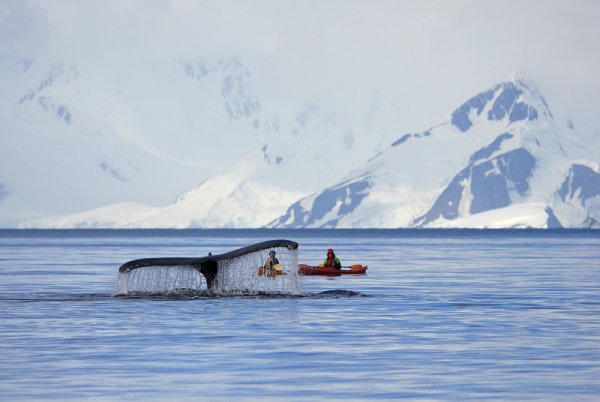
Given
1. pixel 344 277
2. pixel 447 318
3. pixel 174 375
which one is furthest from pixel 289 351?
pixel 344 277

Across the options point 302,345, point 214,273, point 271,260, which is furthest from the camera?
point 271,260

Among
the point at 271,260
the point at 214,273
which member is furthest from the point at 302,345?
the point at 271,260

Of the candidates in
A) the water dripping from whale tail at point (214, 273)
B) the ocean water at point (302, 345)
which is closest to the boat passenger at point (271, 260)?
the water dripping from whale tail at point (214, 273)

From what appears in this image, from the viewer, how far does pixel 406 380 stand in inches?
1237

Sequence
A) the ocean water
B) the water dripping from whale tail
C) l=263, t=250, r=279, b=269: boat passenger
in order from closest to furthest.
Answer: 1. the ocean water
2. the water dripping from whale tail
3. l=263, t=250, r=279, b=269: boat passenger

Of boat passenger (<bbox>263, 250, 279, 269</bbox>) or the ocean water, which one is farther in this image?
boat passenger (<bbox>263, 250, 279, 269</bbox>)

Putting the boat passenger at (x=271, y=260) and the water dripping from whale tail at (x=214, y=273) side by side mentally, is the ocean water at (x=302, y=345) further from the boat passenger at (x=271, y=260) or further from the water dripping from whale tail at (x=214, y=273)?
the boat passenger at (x=271, y=260)

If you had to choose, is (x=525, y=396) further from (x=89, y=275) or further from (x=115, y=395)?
(x=89, y=275)

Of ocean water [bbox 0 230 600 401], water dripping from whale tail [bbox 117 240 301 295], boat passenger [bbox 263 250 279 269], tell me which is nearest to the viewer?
ocean water [bbox 0 230 600 401]

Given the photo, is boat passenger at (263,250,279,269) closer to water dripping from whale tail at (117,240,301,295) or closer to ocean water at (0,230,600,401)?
water dripping from whale tail at (117,240,301,295)

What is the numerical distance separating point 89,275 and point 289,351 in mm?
49004

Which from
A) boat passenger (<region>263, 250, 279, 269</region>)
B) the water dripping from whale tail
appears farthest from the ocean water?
boat passenger (<region>263, 250, 279, 269</region>)

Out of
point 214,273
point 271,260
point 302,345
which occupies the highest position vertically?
point 271,260

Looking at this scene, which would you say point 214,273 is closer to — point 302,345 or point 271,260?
point 271,260
